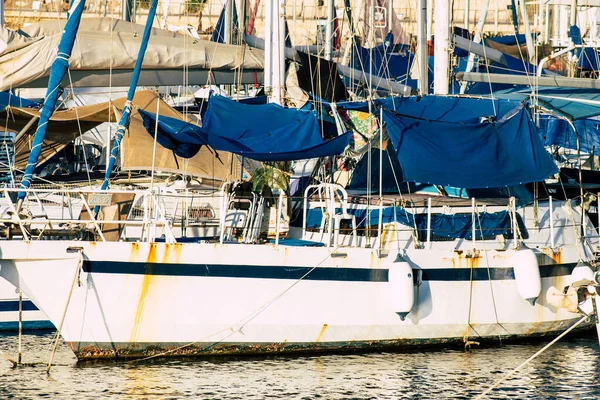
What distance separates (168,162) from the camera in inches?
971

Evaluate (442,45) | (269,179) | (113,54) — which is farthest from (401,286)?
(113,54)

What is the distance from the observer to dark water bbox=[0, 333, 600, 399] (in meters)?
15.8

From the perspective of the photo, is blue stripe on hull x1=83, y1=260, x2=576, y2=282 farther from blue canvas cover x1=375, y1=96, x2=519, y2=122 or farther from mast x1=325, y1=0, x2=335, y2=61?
mast x1=325, y1=0, x2=335, y2=61

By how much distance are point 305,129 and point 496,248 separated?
4202 millimetres

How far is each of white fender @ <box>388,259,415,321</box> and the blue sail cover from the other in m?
1.53

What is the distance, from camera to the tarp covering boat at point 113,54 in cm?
2373

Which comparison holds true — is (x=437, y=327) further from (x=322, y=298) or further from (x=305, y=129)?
(x=305, y=129)

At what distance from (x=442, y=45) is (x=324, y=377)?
336 inches

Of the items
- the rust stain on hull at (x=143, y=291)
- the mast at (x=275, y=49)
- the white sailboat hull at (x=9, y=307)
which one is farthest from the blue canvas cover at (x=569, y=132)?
the rust stain on hull at (x=143, y=291)

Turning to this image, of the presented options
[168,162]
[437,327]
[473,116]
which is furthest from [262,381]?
[168,162]

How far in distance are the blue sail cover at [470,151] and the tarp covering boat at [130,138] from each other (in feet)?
16.1

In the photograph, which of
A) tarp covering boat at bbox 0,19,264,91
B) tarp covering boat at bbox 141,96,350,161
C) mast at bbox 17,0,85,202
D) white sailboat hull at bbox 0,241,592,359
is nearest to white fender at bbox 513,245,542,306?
white sailboat hull at bbox 0,241,592,359

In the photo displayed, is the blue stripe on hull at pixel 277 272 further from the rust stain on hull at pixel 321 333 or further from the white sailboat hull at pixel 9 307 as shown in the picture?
the white sailboat hull at pixel 9 307

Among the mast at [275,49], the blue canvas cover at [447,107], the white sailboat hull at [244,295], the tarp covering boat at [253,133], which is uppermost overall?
the mast at [275,49]
